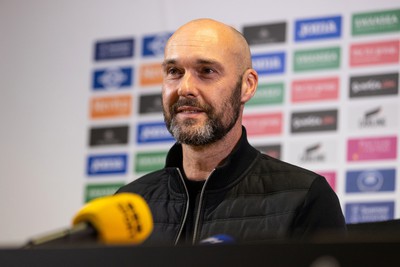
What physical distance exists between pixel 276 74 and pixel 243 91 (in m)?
2.17

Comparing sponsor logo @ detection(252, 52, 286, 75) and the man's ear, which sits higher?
sponsor logo @ detection(252, 52, 286, 75)

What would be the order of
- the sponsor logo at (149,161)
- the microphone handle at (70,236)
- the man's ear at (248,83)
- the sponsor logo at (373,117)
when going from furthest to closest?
the sponsor logo at (149,161) < the sponsor logo at (373,117) < the man's ear at (248,83) < the microphone handle at (70,236)

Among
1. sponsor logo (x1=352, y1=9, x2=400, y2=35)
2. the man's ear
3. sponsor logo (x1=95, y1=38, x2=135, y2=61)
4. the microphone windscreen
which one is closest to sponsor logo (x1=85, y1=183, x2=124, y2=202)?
sponsor logo (x1=95, y1=38, x2=135, y2=61)

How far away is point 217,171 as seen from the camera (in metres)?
2.45

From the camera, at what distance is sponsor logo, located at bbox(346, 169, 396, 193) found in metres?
4.44

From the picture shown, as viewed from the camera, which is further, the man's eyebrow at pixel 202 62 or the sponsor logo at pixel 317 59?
the sponsor logo at pixel 317 59

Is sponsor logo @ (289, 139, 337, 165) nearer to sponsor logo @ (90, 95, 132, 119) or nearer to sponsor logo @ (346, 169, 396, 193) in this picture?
sponsor logo @ (346, 169, 396, 193)

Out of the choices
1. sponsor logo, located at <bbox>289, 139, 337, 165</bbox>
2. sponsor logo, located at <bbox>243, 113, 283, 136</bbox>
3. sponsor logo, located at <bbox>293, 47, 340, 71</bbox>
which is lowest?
sponsor logo, located at <bbox>289, 139, 337, 165</bbox>

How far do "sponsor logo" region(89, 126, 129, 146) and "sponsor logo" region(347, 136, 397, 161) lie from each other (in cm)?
144

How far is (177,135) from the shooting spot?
8.29 feet

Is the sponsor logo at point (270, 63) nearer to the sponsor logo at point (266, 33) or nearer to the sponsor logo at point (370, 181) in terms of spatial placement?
the sponsor logo at point (266, 33)

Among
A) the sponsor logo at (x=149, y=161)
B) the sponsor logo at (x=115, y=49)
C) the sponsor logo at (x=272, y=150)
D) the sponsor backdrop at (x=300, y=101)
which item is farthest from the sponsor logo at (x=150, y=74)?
the sponsor logo at (x=272, y=150)

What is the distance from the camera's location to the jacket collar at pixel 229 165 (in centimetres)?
246

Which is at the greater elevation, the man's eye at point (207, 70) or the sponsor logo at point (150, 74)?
the sponsor logo at point (150, 74)
